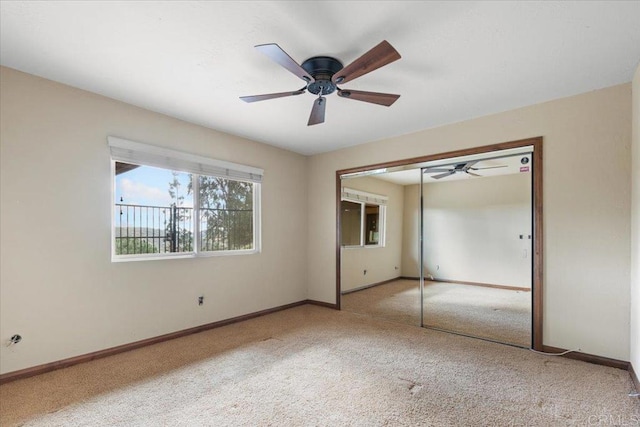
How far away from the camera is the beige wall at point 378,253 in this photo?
440 cm

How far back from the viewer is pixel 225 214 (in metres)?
3.98

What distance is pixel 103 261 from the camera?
2816 mm

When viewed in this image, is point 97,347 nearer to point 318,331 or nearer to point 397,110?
point 318,331

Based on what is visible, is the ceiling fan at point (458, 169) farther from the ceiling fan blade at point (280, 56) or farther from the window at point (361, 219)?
the ceiling fan blade at point (280, 56)

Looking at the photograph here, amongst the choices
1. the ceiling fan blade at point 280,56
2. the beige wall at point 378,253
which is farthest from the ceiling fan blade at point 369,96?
the beige wall at point 378,253

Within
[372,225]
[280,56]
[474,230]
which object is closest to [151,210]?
[280,56]

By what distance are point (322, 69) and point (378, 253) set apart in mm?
Answer: 3132

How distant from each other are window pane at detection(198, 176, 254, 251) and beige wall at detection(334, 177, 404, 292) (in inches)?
59.5

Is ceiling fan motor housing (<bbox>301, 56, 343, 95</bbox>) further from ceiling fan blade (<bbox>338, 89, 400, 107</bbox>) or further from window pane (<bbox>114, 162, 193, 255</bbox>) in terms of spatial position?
window pane (<bbox>114, 162, 193, 255</bbox>)

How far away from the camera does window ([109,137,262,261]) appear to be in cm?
304

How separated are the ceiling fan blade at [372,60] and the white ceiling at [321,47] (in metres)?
0.21

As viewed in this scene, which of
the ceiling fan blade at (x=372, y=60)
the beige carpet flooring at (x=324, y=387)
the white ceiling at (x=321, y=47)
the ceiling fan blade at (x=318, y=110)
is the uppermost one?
the white ceiling at (x=321, y=47)

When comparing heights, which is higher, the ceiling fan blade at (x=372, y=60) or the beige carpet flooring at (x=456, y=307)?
the ceiling fan blade at (x=372, y=60)

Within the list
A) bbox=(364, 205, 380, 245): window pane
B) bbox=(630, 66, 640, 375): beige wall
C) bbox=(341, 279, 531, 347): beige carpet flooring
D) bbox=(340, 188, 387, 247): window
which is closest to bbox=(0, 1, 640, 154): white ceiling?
→ bbox=(630, 66, 640, 375): beige wall
